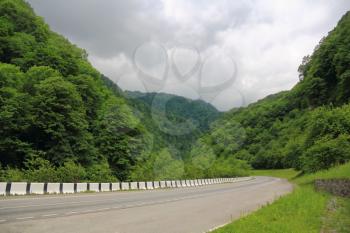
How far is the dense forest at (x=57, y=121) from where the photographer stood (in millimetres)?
46062

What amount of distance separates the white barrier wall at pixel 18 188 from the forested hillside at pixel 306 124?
35.4 metres

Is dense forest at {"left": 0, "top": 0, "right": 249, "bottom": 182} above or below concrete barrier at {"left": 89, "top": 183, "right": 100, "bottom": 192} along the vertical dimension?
above

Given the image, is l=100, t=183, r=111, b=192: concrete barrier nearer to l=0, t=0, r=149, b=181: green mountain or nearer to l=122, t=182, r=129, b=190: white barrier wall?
l=0, t=0, r=149, b=181: green mountain

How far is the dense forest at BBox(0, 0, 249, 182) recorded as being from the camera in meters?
46.1

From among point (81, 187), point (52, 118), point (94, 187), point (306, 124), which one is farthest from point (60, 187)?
point (306, 124)

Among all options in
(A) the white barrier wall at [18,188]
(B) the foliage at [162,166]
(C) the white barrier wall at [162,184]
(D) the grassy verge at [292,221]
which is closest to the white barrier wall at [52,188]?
(A) the white barrier wall at [18,188]

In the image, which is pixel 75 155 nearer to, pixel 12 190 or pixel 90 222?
pixel 12 190

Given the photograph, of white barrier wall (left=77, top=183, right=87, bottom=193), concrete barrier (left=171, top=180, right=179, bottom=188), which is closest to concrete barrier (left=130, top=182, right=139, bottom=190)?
white barrier wall (left=77, top=183, right=87, bottom=193)

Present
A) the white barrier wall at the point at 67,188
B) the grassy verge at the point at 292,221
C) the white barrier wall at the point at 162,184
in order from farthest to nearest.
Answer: the white barrier wall at the point at 162,184, the white barrier wall at the point at 67,188, the grassy verge at the point at 292,221

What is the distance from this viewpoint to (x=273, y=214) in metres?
15.3

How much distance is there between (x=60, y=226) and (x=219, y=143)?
6268 inches

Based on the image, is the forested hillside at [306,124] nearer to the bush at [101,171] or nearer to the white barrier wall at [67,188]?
the bush at [101,171]

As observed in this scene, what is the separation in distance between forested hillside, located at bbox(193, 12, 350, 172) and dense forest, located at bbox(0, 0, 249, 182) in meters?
19.1

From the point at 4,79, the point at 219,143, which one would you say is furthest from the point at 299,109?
the point at 4,79
